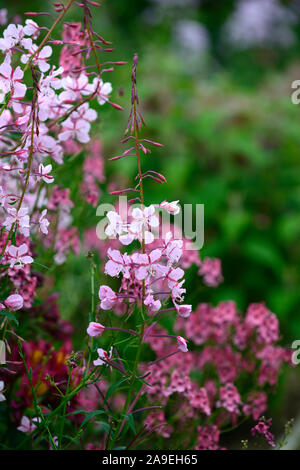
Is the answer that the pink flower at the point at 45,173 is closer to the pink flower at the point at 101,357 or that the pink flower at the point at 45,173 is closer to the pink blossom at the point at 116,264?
the pink blossom at the point at 116,264

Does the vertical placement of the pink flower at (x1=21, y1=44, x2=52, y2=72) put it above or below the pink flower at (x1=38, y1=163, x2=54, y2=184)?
above

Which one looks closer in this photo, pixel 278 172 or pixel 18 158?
pixel 18 158

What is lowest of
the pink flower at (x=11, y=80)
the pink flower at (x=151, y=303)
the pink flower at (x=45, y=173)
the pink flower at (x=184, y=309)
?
the pink flower at (x=184, y=309)

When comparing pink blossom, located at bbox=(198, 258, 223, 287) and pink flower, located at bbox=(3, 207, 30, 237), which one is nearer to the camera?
pink flower, located at bbox=(3, 207, 30, 237)

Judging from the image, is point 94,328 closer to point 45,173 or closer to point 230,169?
point 45,173

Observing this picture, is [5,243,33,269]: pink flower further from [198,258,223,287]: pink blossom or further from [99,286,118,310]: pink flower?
[198,258,223,287]: pink blossom

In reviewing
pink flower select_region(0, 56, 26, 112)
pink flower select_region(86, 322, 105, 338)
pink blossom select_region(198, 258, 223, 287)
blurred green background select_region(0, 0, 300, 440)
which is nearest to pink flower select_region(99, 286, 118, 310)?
pink flower select_region(86, 322, 105, 338)

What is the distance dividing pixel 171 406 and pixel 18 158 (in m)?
0.73

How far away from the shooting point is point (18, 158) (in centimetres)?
95

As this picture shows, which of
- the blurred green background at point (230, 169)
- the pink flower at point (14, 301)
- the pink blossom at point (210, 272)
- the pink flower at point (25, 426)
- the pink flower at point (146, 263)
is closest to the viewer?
the pink flower at point (146, 263)

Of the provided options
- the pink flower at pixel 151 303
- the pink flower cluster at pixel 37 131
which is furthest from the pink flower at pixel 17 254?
the pink flower at pixel 151 303
